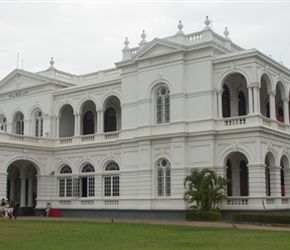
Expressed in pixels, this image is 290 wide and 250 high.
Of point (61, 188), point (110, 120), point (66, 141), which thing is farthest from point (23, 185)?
point (110, 120)

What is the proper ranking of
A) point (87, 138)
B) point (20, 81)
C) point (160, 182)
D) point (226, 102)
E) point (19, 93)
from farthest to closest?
point (20, 81) < point (19, 93) < point (87, 138) < point (226, 102) < point (160, 182)

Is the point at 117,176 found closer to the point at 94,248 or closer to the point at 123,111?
the point at 123,111

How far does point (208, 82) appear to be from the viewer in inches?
1258

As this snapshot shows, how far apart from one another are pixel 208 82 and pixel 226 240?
53.1 ft

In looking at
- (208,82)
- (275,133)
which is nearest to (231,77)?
(208,82)

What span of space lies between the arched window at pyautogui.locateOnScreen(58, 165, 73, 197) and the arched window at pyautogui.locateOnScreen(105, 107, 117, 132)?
444 cm

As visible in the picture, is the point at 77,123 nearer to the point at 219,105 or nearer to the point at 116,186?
the point at 116,186

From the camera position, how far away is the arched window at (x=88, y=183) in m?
37.5

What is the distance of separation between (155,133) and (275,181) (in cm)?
822

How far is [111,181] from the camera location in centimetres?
3634

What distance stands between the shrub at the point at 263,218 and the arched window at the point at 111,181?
10896mm

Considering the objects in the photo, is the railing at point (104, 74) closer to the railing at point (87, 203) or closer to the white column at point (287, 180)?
the railing at point (87, 203)

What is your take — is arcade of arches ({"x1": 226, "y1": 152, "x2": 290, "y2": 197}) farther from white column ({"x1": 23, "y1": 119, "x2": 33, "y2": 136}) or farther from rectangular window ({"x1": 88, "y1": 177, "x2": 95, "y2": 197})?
white column ({"x1": 23, "y1": 119, "x2": 33, "y2": 136})

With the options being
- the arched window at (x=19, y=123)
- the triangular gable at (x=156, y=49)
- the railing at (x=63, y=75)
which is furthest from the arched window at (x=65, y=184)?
the triangular gable at (x=156, y=49)
